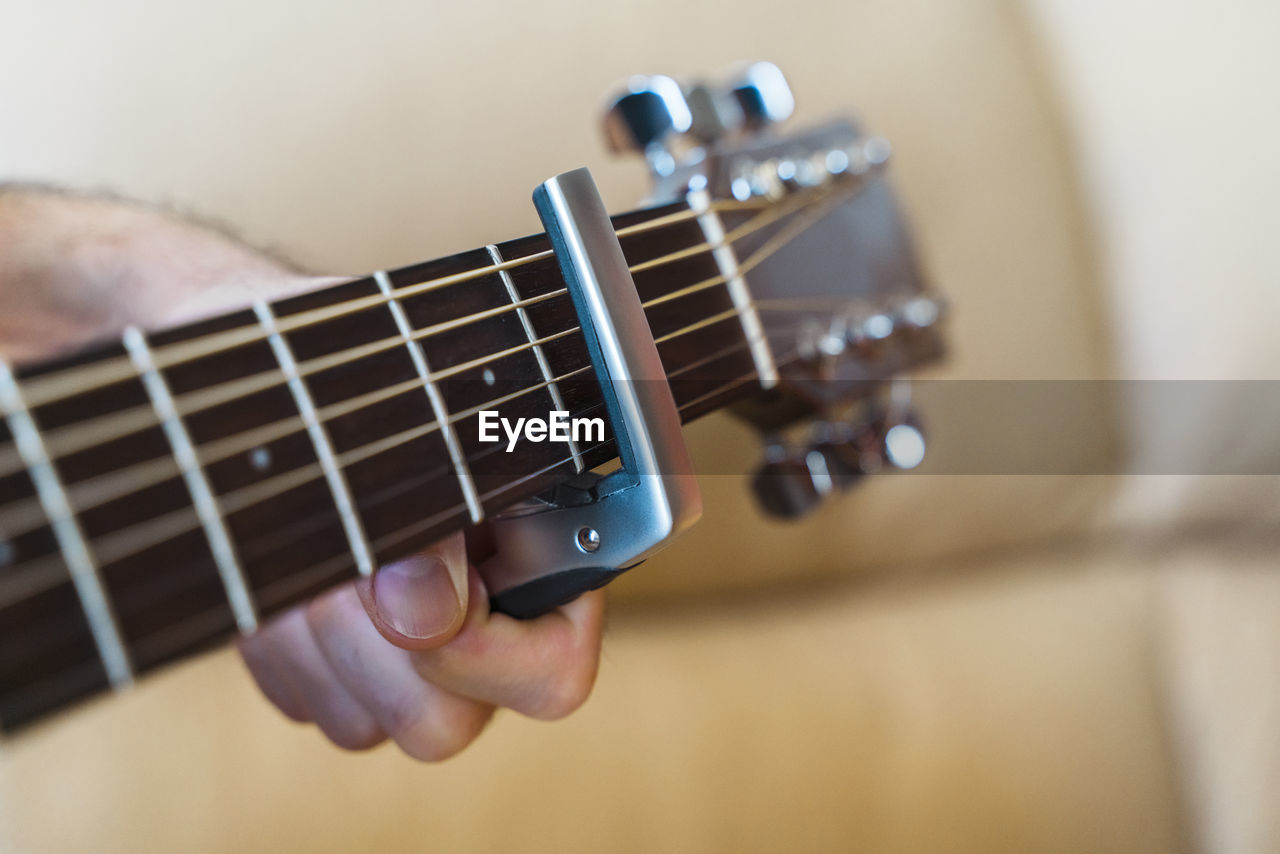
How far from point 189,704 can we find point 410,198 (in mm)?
384

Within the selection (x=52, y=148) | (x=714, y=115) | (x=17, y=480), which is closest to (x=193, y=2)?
(x=52, y=148)

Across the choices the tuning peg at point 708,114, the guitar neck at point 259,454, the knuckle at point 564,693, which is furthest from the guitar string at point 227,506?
the tuning peg at point 708,114

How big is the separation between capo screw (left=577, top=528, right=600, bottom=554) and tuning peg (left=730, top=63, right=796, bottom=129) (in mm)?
327

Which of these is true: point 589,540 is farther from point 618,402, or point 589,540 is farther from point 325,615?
point 325,615

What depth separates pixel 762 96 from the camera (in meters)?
0.54

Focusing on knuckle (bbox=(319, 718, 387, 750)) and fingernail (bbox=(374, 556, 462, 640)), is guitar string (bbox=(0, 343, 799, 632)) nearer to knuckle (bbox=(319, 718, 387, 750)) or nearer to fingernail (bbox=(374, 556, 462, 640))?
fingernail (bbox=(374, 556, 462, 640))

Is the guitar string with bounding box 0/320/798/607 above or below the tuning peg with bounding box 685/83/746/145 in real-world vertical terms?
below

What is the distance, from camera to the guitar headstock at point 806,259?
493 millimetres

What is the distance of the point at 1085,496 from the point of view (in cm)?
79

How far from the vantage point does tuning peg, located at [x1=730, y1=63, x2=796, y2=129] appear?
21.2 inches

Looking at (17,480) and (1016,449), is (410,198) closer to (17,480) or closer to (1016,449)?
(17,480)

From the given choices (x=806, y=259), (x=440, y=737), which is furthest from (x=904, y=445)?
(x=440, y=737)

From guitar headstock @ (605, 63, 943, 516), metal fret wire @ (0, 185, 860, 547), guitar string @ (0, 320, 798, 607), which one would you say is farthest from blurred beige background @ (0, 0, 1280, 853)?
guitar string @ (0, 320, 798, 607)

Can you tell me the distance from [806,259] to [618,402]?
27 centimetres
